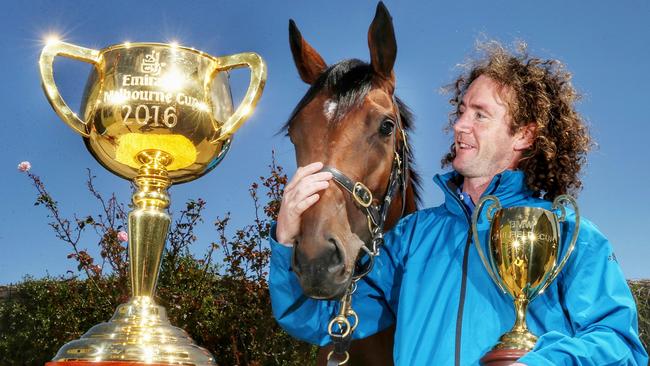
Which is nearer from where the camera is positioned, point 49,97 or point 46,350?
point 49,97

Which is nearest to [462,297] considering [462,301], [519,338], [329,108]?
[462,301]

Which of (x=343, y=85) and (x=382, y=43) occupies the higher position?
(x=382, y=43)

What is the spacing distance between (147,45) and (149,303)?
1037 mm

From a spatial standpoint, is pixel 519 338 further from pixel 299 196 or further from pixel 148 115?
pixel 148 115

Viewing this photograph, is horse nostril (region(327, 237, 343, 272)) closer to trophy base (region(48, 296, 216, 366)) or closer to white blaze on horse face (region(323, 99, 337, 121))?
white blaze on horse face (region(323, 99, 337, 121))

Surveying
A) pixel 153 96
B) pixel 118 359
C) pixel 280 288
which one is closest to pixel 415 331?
pixel 280 288

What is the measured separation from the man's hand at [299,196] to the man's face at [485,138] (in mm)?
629

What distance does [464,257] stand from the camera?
245cm

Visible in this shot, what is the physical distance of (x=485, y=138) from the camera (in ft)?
8.61

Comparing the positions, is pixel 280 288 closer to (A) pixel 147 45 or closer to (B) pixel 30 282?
(A) pixel 147 45

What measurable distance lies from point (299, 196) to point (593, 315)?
101cm

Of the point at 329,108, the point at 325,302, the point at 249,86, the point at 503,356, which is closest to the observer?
the point at 503,356

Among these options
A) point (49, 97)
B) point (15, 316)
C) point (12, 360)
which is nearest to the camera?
point (49, 97)

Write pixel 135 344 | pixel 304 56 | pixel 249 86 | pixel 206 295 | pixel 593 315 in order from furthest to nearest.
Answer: pixel 206 295 → pixel 304 56 → pixel 249 86 → pixel 135 344 → pixel 593 315
